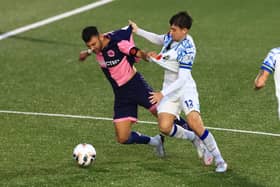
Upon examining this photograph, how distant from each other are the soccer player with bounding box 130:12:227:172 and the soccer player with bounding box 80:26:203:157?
0.54 m

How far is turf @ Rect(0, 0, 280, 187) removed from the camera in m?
13.8

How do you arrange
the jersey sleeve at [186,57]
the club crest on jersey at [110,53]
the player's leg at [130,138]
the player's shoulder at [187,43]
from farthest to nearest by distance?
the player's leg at [130,138] → the club crest on jersey at [110,53] → the player's shoulder at [187,43] → the jersey sleeve at [186,57]

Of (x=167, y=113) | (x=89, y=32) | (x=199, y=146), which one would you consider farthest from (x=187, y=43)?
(x=199, y=146)

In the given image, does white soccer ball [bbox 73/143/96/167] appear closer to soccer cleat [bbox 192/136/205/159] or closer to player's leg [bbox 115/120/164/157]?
player's leg [bbox 115/120/164/157]

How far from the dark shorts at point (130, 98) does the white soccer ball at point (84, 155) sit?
0.81 m

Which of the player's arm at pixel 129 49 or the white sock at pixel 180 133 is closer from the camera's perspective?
the player's arm at pixel 129 49

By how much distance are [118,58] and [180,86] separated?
1338 mm

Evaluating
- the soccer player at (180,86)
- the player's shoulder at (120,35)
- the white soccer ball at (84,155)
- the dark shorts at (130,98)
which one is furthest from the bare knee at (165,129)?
the player's shoulder at (120,35)

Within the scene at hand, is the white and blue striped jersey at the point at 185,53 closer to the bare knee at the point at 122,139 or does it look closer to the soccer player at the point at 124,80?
the soccer player at the point at 124,80

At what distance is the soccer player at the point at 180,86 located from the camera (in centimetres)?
1353

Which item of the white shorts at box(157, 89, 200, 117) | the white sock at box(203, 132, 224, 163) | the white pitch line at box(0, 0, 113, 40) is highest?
the white pitch line at box(0, 0, 113, 40)

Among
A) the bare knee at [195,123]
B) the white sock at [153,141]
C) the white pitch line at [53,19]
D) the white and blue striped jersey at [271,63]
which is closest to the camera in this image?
the white and blue striped jersey at [271,63]

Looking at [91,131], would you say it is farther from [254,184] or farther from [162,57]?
[254,184]

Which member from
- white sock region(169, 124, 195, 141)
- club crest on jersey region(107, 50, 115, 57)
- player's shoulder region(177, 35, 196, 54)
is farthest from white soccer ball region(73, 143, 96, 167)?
player's shoulder region(177, 35, 196, 54)
